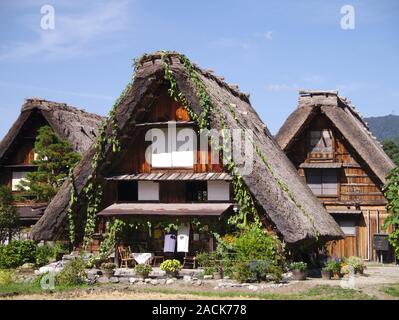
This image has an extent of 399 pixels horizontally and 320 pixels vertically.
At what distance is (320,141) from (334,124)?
1.44m

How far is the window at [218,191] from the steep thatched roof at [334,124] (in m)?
8.98

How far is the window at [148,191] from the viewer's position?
24219 millimetres

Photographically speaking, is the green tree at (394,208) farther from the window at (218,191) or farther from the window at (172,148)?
the window at (172,148)

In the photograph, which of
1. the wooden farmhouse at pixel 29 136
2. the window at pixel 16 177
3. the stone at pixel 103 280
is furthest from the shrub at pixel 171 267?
the window at pixel 16 177

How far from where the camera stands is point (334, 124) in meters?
31.0

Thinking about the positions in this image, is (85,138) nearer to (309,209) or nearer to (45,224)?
(45,224)

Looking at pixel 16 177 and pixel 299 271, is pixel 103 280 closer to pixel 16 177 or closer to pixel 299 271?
pixel 299 271

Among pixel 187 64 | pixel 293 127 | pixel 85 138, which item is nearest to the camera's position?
pixel 187 64

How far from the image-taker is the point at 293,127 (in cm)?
3167

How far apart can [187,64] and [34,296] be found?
1009 cm

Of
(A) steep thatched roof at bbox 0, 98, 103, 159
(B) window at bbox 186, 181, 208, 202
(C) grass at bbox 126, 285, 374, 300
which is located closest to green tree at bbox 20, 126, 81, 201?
(A) steep thatched roof at bbox 0, 98, 103, 159

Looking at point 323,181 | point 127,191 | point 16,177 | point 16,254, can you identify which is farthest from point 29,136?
point 323,181
